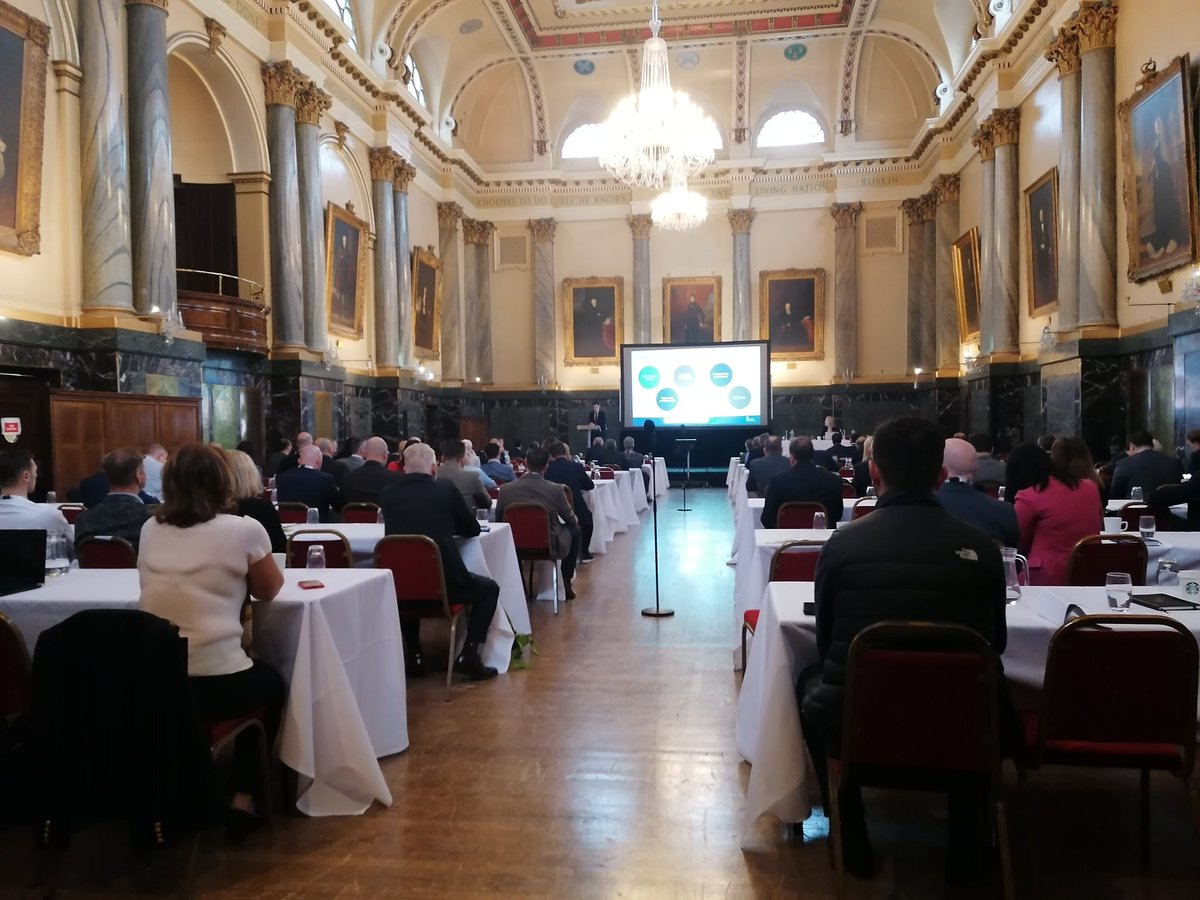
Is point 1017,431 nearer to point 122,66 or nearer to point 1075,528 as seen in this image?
point 1075,528

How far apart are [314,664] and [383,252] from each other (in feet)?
49.7

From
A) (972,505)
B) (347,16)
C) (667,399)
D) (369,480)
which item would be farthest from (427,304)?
(972,505)

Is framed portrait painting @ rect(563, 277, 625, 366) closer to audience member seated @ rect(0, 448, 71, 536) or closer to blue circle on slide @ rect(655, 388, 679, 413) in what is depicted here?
blue circle on slide @ rect(655, 388, 679, 413)

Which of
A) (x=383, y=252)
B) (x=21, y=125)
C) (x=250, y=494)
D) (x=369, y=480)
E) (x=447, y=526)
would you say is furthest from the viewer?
(x=383, y=252)

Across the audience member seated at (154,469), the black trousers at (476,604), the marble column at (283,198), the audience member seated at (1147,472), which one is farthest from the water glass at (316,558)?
the marble column at (283,198)

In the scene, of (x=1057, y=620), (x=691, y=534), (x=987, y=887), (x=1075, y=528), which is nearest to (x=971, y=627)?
(x=1057, y=620)

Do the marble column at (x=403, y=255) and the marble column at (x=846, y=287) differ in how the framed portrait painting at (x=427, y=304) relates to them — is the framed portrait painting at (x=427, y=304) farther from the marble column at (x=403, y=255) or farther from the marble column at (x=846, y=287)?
the marble column at (x=846, y=287)

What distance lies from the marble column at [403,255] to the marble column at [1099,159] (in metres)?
12.1

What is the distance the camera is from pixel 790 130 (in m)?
22.0

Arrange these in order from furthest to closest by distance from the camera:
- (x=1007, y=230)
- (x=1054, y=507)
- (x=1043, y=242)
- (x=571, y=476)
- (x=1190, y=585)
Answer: (x=1007, y=230) → (x=1043, y=242) → (x=571, y=476) → (x=1054, y=507) → (x=1190, y=585)

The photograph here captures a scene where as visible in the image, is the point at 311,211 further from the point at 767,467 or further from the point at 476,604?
the point at 476,604

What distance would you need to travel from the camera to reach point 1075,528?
4.25 meters

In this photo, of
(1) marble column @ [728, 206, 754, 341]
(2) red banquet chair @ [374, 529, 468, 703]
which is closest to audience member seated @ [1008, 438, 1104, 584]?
(2) red banquet chair @ [374, 529, 468, 703]

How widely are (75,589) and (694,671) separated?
3190mm
